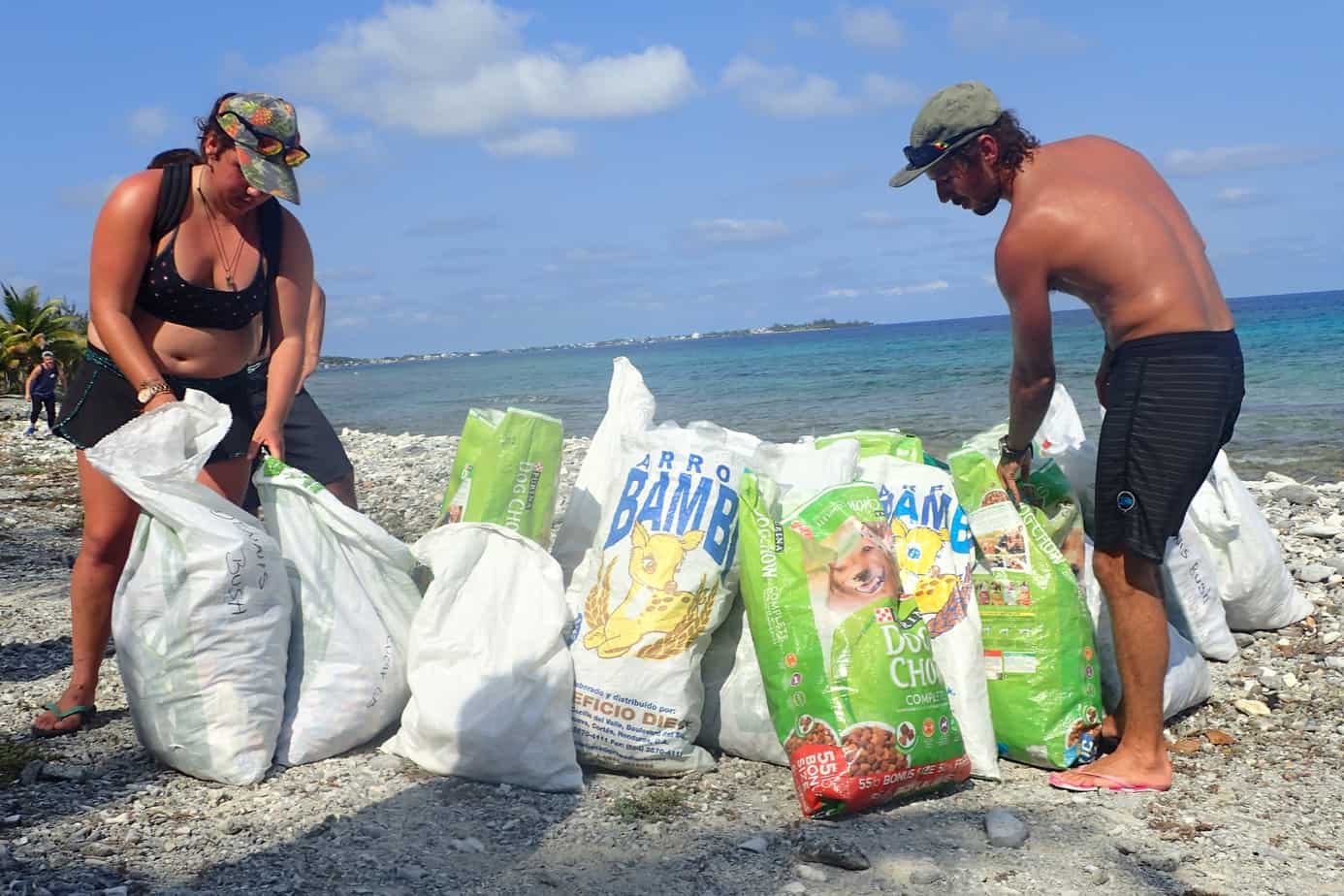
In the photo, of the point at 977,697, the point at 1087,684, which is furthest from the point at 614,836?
the point at 1087,684

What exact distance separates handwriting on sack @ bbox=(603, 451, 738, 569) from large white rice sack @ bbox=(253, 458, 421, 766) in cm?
64

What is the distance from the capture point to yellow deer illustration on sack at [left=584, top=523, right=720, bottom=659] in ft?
9.02

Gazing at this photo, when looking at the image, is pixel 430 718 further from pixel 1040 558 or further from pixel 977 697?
pixel 1040 558

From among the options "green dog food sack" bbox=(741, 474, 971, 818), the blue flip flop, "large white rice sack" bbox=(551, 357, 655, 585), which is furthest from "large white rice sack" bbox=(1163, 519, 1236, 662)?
the blue flip flop

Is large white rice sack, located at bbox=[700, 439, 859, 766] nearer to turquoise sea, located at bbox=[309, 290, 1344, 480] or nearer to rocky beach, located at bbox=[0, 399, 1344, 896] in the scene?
rocky beach, located at bbox=[0, 399, 1344, 896]

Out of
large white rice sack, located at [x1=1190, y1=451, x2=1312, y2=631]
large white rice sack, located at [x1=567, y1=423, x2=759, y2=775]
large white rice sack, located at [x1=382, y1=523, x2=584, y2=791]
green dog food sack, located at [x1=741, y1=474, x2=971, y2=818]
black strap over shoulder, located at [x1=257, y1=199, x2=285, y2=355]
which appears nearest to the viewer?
green dog food sack, located at [x1=741, y1=474, x2=971, y2=818]

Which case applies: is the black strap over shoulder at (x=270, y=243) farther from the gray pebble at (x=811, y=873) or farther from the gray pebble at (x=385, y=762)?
the gray pebble at (x=811, y=873)

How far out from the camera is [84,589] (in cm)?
288

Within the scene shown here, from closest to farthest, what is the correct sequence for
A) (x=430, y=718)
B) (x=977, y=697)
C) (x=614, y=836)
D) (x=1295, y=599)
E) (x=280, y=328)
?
(x=614, y=836), (x=430, y=718), (x=977, y=697), (x=280, y=328), (x=1295, y=599)

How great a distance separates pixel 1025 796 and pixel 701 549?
1.05m

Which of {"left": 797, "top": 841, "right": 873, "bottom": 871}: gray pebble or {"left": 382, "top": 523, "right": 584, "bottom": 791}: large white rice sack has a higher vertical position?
{"left": 382, "top": 523, "right": 584, "bottom": 791}: large white rice sack

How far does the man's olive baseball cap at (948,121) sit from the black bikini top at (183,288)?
1875 mm

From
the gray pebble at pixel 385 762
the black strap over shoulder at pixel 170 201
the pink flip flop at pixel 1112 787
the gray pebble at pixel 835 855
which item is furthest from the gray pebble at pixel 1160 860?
the black strap over shoulder at pixel 170 201

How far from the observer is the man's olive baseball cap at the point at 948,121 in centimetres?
281
